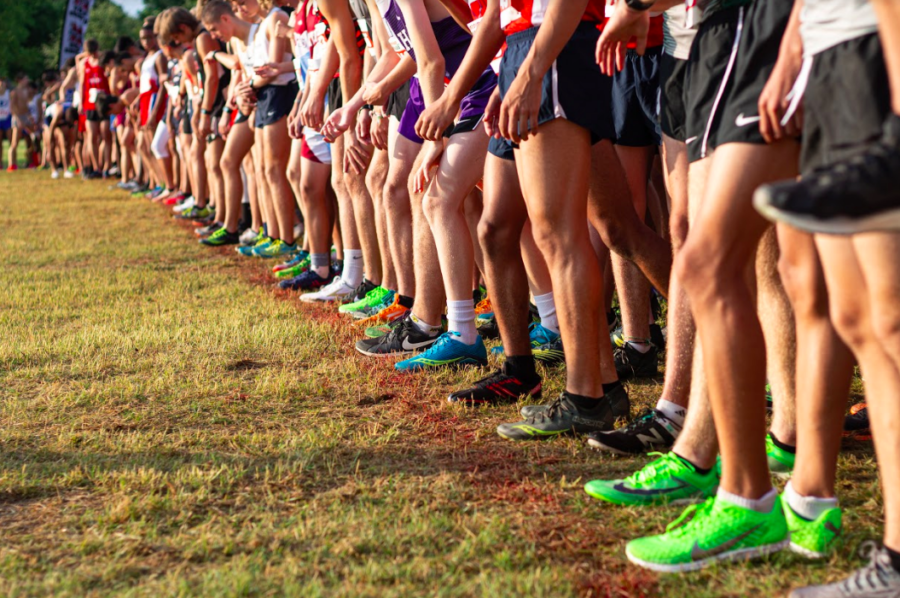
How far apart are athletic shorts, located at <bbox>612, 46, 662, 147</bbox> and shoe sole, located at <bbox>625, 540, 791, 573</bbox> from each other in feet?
7.02

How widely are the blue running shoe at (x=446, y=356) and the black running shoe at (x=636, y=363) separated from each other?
70cm

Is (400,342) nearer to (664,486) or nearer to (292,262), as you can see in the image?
(664,486)

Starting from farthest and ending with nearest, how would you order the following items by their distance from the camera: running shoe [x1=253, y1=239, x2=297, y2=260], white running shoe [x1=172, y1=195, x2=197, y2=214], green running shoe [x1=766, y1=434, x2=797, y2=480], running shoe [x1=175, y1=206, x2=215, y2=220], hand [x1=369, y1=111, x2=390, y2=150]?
white running shoe [x1=172, y1=195, x2=197, y2=214], running shoe [x1=175, y1=206, x2=215, y2=220], running shoe [x1=253, y1=239, x2=297, y2=260], hand [x1=369, y1=111, x2=390, y2=150], green running shoe [x1=766, y1=434, x2=797, y2=480]

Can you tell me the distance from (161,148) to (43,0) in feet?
147

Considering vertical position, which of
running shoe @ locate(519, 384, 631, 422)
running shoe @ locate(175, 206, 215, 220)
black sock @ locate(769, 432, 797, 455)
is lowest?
running shoe @ locate(175, 206, 215, 220)

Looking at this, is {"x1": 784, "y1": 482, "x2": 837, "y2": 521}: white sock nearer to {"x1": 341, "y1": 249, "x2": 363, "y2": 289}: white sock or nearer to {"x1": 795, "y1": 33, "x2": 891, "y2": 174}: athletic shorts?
{"x1": 795, "y1": 33, "x2": 891, "y2": 174}: athletic shorts

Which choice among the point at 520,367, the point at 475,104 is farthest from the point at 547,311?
the point at 475,104

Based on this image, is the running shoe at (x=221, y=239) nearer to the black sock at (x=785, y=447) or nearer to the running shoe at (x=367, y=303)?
the running shoe at (x=367, y=303)

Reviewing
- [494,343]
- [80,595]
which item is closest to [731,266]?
[80,595]

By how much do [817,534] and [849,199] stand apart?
1.15 metres

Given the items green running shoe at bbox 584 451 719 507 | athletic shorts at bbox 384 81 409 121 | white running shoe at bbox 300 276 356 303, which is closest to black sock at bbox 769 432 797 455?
green running shoe at bbox 584 451 719 507

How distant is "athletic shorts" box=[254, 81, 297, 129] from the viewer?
322 inches

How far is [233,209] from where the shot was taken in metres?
10.2

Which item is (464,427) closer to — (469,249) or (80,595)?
(469,249)
